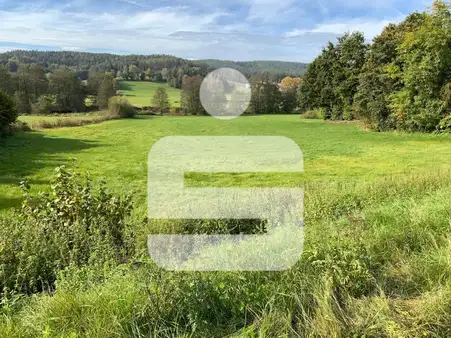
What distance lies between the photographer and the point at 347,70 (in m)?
31.2

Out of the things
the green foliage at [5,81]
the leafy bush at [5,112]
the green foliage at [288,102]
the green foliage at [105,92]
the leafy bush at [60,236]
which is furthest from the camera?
the green foliage at [288,102]

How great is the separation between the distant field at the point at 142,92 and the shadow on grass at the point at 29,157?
27100 mm

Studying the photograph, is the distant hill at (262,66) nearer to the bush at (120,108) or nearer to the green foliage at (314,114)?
the green foliage at (314,114)

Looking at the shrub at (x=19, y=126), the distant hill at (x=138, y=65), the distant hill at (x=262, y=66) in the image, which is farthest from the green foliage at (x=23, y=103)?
the distant hill at (x=262, y=66)

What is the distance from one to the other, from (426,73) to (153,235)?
71.5ft

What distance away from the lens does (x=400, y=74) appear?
23.3 metres

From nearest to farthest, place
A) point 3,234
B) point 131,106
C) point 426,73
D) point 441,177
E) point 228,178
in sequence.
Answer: point 3,234 → point 441,177 → point 228,178 → point 426,73 → point 131,106

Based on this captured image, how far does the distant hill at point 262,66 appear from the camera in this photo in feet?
134

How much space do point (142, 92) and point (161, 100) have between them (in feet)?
25.1

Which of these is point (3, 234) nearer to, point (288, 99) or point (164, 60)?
point (288, 99)

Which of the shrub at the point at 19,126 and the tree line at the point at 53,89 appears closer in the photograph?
the shrub at the point at 19,126

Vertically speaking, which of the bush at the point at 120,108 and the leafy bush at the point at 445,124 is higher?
the leafy bush at the point at 445,124

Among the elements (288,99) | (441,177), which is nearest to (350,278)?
(441,177)

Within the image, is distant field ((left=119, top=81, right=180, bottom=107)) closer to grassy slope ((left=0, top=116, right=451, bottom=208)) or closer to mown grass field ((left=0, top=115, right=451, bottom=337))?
grassy slope ((left=0, top=116, right=451, bottom=208))
